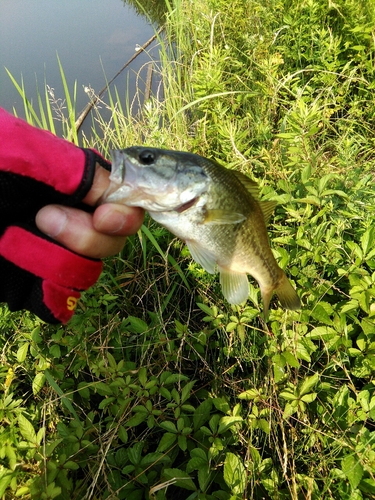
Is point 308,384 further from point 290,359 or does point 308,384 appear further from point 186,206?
point 186,206

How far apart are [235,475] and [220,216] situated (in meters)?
1.07

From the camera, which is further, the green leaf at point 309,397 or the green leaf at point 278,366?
the green leaf at point 278,366

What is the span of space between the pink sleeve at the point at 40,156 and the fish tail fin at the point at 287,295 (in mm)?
994

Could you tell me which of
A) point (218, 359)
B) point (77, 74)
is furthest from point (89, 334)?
point (77, 74)

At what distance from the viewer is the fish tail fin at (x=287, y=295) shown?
Result: 5.70 feet

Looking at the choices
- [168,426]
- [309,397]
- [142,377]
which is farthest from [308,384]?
[142,377]

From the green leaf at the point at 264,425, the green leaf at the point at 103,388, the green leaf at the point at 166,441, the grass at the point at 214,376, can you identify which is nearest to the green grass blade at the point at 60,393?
the grass at the point at 214,376

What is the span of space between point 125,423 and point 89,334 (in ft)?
1.82

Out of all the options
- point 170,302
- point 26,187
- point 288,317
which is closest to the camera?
point 26,187

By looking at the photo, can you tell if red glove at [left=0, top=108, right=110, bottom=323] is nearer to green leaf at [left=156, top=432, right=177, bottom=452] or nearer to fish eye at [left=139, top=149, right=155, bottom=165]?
fish eye at [left=139, top=149, right=155, bottom=165]

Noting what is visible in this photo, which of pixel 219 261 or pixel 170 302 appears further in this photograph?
pixel 170 302

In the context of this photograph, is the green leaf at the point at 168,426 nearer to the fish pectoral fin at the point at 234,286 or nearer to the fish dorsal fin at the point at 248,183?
the fish pectoral fin at the point at 234,286

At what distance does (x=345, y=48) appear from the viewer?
344 centimetres

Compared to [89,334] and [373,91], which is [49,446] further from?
[373,91]
